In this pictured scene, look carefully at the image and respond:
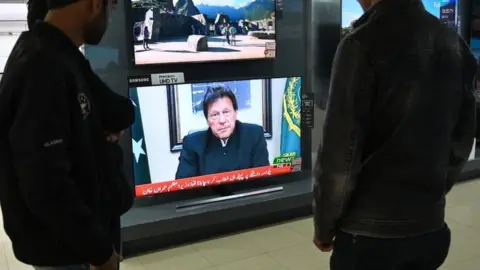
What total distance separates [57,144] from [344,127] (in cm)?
72

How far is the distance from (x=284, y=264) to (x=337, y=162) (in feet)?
5.44

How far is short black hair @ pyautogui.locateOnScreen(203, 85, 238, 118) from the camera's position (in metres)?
3.29

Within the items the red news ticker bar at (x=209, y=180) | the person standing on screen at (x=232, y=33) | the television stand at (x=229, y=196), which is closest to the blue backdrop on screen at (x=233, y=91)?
the person standing on screen at (x=232, y=33)

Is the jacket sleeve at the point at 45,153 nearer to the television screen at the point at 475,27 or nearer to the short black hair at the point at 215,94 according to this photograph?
the short black hair at the point at 215,94

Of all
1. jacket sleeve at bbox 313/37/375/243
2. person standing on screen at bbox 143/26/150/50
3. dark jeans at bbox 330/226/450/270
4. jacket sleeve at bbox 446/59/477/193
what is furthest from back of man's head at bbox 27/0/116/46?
person standing on screen at bbox 143/26/150/50

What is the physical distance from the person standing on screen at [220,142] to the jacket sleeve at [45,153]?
2091 mm

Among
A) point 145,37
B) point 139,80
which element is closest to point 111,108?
point 139,80

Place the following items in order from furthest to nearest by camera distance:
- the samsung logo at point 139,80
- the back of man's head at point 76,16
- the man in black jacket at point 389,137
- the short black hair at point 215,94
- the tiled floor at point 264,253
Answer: the short black hair at point 215,94 → the samsung logo at point 139,80 → the tiled floor at point 264,253 → the man in black jacket at point 389,137 → the back of man's head at point 76,16

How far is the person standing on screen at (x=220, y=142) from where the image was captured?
10.8 feet

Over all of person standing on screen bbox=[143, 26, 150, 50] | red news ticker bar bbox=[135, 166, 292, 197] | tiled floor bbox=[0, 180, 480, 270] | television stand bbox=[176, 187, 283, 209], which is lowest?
tiled floor bbox=[0, 180, 480, 270]

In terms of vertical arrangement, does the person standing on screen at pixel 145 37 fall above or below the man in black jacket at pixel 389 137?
above

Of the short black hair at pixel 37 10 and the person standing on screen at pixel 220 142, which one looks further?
the person standing on screen at pixel 220 142

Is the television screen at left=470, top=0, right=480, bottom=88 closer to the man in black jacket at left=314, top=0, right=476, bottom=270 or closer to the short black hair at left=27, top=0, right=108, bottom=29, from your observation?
the man in black jacket at left=314, top=0, right=476, bottom=270

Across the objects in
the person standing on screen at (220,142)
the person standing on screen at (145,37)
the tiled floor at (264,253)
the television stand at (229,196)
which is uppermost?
the person standing on screen at (145,37)
